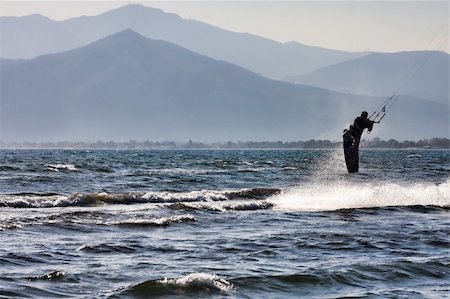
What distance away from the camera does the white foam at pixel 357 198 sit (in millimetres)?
34500

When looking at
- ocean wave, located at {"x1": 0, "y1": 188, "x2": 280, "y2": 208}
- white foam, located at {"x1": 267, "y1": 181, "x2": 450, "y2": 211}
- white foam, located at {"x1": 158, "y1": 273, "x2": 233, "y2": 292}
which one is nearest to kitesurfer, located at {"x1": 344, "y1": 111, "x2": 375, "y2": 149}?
white foam, located at {"x1": 267, "y1": 181, "x2": 450, "y2": 211}

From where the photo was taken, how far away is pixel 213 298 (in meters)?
15.7

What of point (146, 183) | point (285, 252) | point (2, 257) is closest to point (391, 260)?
point (285, 252)

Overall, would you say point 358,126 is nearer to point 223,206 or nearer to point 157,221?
point 223,206

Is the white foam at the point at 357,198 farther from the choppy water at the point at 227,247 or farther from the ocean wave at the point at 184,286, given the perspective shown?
the ocean wave at the point at 184,286

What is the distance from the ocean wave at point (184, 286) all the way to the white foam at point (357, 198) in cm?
1607

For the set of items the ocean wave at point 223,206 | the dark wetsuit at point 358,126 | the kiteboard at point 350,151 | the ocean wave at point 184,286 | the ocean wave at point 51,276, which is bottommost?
the ocean wave at point 184,286

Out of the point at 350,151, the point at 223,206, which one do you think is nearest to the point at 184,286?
the point at 223,206

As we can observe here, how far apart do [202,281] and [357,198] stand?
2130 centimetres

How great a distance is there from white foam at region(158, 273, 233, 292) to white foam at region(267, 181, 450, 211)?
15962 mm

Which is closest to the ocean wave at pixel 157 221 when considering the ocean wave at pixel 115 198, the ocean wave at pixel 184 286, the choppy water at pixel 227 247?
the choppy water at pixel 227 247

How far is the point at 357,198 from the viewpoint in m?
37.1

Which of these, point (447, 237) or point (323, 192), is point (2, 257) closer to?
point (447, 237)

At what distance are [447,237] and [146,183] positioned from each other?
94.2 ft
